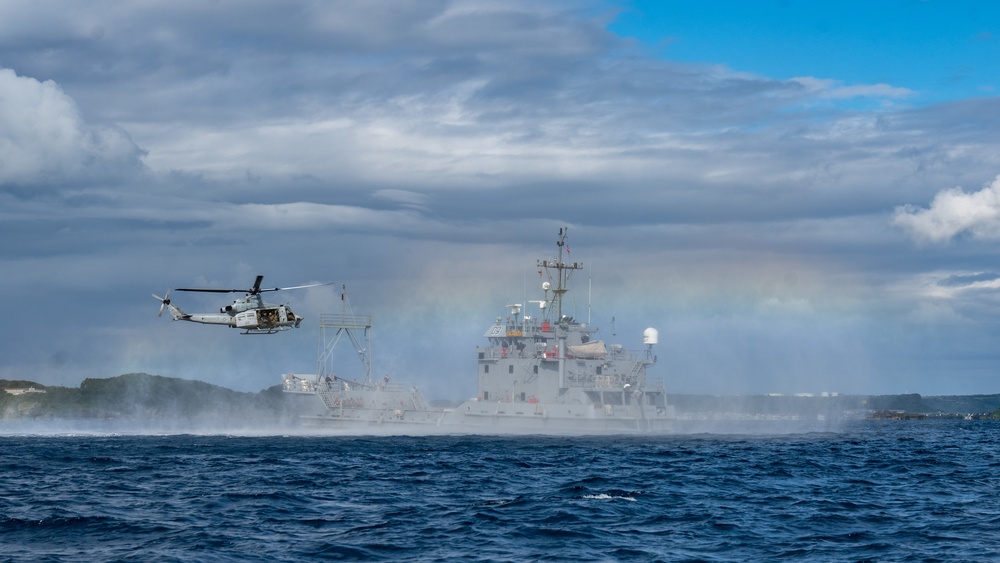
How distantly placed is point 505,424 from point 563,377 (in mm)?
5188

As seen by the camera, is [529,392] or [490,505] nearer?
[490,505]

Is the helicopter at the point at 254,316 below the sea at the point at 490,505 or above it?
above

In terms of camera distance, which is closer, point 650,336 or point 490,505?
point 490,505

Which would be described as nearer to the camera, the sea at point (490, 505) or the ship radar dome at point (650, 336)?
the sea at point (490, 505)

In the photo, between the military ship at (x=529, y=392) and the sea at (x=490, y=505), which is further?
the military ship at (x=529, y=392)

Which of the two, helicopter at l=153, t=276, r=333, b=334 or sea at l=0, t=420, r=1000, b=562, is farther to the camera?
helicopter at l=153, t=276, r=333, b=334

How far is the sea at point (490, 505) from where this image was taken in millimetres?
22672

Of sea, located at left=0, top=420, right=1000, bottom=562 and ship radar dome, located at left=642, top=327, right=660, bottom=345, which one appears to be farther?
ship radar dome, located at left=642, top=327, right=660, bottom=345

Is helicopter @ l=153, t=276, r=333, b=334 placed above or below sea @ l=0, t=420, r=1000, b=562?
above

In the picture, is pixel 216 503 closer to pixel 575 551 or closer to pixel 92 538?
pixel 92 538

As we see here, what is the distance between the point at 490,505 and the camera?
29828 millimetres

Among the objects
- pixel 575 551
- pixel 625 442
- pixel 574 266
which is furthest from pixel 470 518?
pixel 574 266

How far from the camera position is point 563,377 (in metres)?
65.2

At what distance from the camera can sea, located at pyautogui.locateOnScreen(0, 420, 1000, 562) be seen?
893 inches
